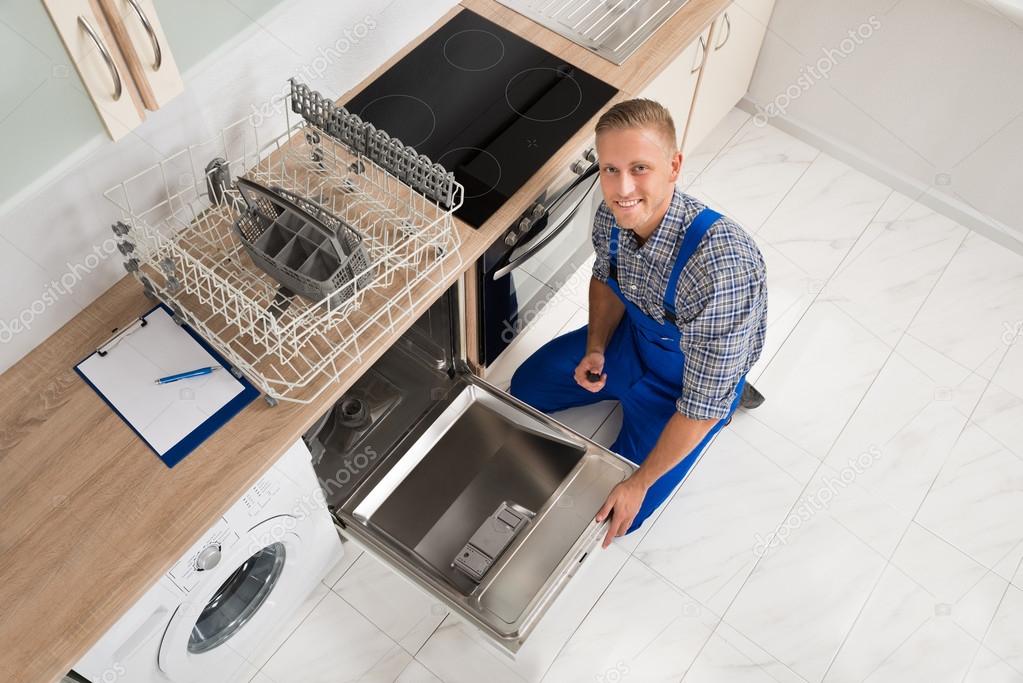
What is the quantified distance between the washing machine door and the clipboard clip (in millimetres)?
431

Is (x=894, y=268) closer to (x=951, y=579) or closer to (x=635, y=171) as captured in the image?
(x=951, y=579)

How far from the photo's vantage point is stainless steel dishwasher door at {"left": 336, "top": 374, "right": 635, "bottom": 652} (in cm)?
177

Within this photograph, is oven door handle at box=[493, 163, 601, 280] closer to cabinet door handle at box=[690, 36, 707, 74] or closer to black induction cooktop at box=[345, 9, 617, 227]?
black induction cooktop at box=[345, 9, 617, 227]

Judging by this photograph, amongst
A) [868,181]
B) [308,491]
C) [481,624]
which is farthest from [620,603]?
[868,181]

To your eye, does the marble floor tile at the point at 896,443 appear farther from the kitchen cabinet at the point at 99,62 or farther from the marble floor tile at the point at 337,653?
the kitchen cabinet at the point at 99,62

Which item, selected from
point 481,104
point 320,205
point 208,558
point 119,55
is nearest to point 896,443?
point 481,104

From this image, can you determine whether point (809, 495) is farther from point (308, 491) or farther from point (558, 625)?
point (308, 491)

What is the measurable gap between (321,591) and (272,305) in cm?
88

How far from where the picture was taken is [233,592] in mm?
1855

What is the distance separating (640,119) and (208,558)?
1.13 meters

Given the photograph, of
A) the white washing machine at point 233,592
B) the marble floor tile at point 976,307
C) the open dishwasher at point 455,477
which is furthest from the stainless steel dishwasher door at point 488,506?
the marble floor tile at point 976,307

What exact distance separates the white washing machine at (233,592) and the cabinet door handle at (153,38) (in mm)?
696

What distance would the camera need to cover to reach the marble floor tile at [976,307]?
8.50 ft

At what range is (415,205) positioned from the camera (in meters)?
1.79
